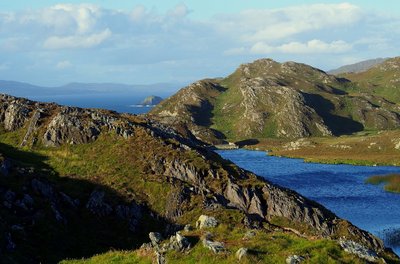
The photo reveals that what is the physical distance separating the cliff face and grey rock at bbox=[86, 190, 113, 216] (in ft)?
0.40

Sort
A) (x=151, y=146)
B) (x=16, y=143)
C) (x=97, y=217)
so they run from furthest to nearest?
(x=16, y=143), (x=151, y=146), (x=97, y=217)

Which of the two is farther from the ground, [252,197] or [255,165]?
[252,197]

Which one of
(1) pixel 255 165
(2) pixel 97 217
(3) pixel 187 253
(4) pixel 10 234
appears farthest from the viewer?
(1) pixel 255 165

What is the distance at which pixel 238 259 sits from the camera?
28641mm

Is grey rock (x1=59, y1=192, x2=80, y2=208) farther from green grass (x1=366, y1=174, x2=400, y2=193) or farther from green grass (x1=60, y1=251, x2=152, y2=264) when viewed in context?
green grass (x1=366, y1=174, x2=400, y2=193)

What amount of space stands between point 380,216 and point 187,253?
300ft

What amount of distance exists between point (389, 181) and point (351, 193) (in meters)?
27.5

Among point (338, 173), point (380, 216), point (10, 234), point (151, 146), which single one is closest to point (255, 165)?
point (338, 173)

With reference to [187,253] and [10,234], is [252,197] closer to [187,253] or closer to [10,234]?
[10,234]

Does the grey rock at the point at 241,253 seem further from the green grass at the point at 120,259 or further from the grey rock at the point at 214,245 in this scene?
the green grass at the point at 120,259

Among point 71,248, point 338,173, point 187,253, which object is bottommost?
point 338,173

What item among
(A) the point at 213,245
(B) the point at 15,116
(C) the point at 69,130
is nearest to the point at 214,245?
(A) the point at 213,245

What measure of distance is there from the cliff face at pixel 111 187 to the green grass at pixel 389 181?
269ft

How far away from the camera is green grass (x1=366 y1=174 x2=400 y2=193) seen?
146m
